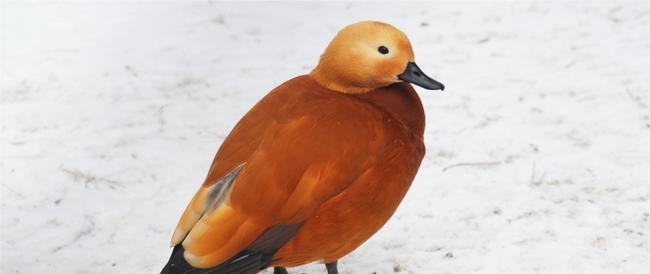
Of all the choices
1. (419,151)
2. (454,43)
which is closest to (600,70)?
(454,43)

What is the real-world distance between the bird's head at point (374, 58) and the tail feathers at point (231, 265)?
2.20 ft

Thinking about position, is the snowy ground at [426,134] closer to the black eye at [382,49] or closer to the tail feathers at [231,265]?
the tail feathers at [231,265]

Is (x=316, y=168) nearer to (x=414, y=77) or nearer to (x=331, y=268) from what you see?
(x=414, y=77)

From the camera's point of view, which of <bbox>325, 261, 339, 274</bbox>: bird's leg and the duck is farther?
<bbox>325, 261, 339, 274</bbox>: bird's leg

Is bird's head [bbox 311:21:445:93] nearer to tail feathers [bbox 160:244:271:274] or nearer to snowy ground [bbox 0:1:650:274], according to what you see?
tail feathers [bbox 160:244:271:274]

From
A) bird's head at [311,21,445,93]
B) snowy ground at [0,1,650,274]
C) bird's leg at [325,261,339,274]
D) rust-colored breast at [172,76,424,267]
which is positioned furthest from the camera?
snowy ground at [0,1,650,274]

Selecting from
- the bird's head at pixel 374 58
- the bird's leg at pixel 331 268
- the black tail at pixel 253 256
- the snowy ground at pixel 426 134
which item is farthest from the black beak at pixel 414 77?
the snowy ground at pixel 426 134

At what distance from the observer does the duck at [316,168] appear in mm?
2916

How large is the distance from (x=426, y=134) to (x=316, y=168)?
5.79 feet

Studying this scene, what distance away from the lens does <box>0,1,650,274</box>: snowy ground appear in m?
3.87

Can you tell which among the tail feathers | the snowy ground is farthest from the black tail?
the snowy ground

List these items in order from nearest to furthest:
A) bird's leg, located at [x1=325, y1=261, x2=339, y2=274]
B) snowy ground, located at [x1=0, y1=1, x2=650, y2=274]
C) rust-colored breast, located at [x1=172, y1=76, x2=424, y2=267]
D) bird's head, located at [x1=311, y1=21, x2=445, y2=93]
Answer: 1. rust-colored breast, located at [x1=172, y1=76, x2=424, y2=267]
2. bird's head, located at [x1=311, y1=21, x2=445, y2=93]
3. bird's leg, located at [x1=325, y1=261, x2=339, y2=274]
4. snowy ground, located at [x1=0, y1=1, x2=650, y2=274]

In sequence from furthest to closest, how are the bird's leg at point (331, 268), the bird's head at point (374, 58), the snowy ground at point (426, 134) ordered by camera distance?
the snowy ground at point (426, 134) → the bird's leg at point (331, 268) → the bird's head at point (374, 58)

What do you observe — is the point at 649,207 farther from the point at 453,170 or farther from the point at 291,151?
the point at 291,151
